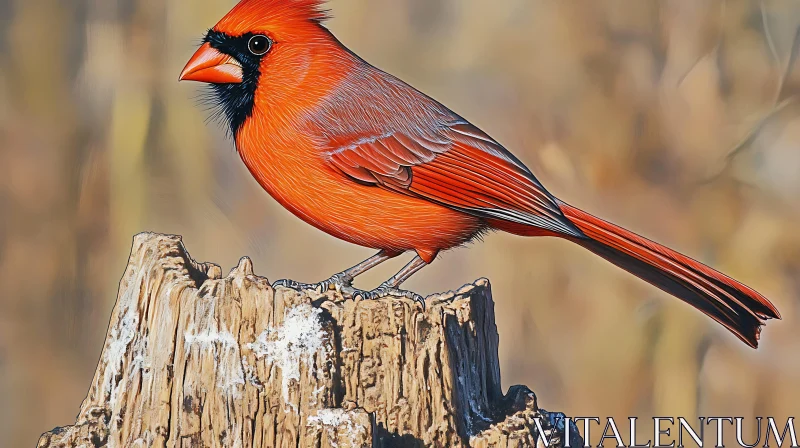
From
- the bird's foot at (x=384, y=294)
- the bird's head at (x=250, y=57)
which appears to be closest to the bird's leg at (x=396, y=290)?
the bird's foot at (x=384, y=294)

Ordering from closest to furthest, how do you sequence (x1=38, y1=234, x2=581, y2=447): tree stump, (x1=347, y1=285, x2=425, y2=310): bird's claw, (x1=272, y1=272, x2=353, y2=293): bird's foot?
(x1=38, y1=234, x2=581, y2=447): tree stump, (x1=347, y1=285, x2=425, y2=310): bird's claw, (x1=272, y1=272, x2=353, y2=293): bird's foot

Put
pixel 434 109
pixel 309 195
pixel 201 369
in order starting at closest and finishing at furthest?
pixel 201 369 → pixel 309 195 → pixel 434 109

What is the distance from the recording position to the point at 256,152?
8.27ft

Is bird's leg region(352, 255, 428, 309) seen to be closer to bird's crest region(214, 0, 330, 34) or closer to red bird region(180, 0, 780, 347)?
red bird region(180, 0, 780, 347)

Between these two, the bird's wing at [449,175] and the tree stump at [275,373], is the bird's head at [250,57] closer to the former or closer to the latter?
the bird's wing at [449,175]

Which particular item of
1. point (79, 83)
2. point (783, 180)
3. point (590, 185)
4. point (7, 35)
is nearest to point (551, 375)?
point (590, 185)

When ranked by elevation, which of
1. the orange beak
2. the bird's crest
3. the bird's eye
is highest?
the bird's crest

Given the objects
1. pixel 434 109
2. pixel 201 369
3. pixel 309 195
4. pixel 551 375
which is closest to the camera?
pixel 201 369

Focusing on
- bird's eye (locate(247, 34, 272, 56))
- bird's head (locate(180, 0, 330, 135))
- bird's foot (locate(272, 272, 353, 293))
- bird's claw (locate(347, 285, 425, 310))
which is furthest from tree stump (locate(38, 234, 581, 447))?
bird's eye (locate(247, 34, 272, 56))

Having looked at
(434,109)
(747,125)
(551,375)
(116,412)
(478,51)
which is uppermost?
(478,51)

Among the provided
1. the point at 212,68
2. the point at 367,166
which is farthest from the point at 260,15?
the point at 367,166

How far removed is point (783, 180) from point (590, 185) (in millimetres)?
779

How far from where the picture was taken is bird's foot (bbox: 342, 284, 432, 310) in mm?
2306

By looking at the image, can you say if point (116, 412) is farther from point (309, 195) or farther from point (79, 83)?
point (79, 83)
